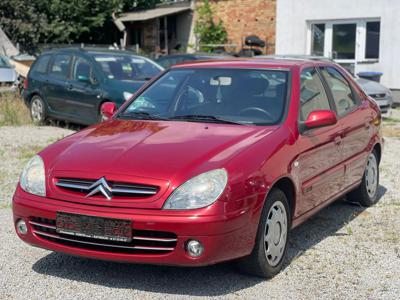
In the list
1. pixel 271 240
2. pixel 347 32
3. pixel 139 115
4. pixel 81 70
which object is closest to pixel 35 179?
pixel 139 115

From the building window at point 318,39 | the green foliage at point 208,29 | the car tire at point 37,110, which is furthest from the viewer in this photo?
the green foliage at point 208,29

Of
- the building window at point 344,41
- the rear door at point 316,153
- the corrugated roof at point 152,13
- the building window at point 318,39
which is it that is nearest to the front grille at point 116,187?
the rear door at point 316,153

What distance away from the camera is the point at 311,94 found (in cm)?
574

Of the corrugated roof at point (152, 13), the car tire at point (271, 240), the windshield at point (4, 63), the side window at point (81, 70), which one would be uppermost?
the corrugated roof at point (152, 13)

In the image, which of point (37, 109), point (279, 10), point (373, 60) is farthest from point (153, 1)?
point (37, 109)

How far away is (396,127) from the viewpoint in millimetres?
13609

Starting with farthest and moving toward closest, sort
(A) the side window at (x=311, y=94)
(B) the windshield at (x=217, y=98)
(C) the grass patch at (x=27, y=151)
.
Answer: (C) the grass patch at (x=27, y=151), (A) the side window at (x=311, y=94), (B) the windshield at (x=217, y=98)

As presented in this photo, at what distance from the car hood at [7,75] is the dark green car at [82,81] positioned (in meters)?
4.48

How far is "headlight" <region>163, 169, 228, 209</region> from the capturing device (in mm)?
4203

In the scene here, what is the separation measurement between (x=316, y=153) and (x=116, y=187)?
189 cm

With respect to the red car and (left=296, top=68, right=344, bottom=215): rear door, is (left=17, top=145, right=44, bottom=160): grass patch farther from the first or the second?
(left=296, top=68, right=344, bottom=215): rear door

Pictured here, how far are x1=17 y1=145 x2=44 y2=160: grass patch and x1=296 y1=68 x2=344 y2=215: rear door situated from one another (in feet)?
17.8

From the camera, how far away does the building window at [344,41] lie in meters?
18.9

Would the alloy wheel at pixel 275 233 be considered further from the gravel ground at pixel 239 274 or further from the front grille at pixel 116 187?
the front grille at pixel 116 187
